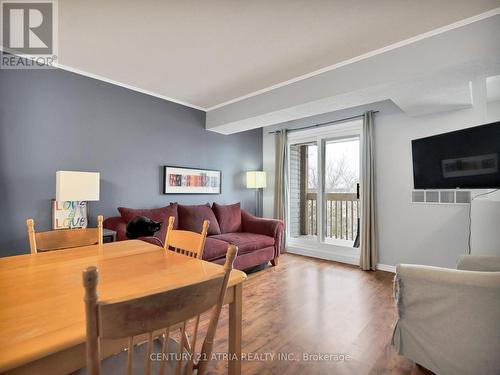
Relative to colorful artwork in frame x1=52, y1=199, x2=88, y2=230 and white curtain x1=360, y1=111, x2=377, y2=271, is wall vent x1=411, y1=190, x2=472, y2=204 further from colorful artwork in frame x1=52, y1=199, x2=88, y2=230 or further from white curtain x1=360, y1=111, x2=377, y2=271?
colorful artwork in frame x1=52, y1=199, x2=88, y2=230

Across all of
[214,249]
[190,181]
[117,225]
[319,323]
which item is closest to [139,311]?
[319,323]

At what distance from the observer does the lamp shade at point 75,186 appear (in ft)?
8.03

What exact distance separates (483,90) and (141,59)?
12.5ft

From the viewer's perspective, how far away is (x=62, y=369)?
2.35ft

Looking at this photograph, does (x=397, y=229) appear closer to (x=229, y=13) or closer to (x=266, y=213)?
(x=266, y=213)

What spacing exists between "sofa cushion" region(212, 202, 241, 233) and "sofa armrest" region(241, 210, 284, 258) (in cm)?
13

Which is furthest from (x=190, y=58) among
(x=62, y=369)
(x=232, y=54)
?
(x=62, y=369)

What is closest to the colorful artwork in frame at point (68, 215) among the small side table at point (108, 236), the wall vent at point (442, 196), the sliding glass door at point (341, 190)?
the small side table at point (108, 236)

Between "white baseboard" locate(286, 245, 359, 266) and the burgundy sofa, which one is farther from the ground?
the burgundy sofa

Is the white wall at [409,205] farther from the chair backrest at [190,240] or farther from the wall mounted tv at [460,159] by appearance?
the chair backrest at [190,240]

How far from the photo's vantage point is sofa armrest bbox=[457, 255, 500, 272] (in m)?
1.88

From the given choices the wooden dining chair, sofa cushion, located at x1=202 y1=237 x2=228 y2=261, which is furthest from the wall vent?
the wooden dining chair

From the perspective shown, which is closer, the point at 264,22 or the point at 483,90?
the point at 264,22

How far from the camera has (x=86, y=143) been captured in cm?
307
